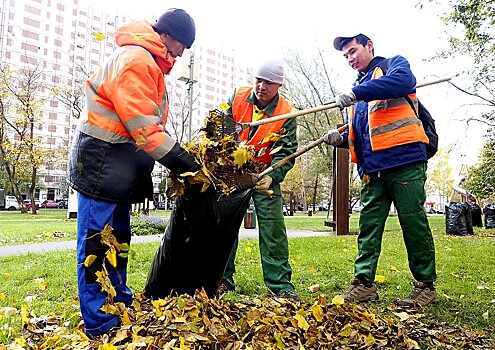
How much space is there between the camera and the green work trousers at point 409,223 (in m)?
2.82

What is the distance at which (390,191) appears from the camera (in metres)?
2.94

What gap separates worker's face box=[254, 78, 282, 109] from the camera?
289cm

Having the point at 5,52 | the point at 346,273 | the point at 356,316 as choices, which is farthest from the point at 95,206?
the point at 5,52

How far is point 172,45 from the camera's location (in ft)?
7.43

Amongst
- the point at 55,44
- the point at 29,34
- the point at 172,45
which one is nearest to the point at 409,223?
the point at 172,45

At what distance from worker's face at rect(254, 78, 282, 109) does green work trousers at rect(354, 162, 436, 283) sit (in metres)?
0.96

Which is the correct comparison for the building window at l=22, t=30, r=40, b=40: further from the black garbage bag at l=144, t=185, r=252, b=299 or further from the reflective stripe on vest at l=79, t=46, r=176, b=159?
the black garbage bag at l=144, t=185, r=252, b=299

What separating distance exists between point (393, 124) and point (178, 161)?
5.28ft

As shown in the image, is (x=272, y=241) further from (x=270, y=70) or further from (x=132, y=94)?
(x=132, y=94)

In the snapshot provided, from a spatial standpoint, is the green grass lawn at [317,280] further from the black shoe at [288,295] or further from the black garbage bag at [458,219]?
the black garbage bag at [458,219]

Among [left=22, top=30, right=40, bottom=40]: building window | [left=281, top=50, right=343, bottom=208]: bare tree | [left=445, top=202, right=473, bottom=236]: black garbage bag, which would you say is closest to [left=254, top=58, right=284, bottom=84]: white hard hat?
[left=445, top=202, right=473, bottom=236]: black garbage bag

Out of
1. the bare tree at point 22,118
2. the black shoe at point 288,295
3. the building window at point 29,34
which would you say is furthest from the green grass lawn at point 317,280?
the building window at point 29,34

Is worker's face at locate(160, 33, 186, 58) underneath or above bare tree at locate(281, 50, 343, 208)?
underneath

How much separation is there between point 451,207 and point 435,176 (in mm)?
42178
